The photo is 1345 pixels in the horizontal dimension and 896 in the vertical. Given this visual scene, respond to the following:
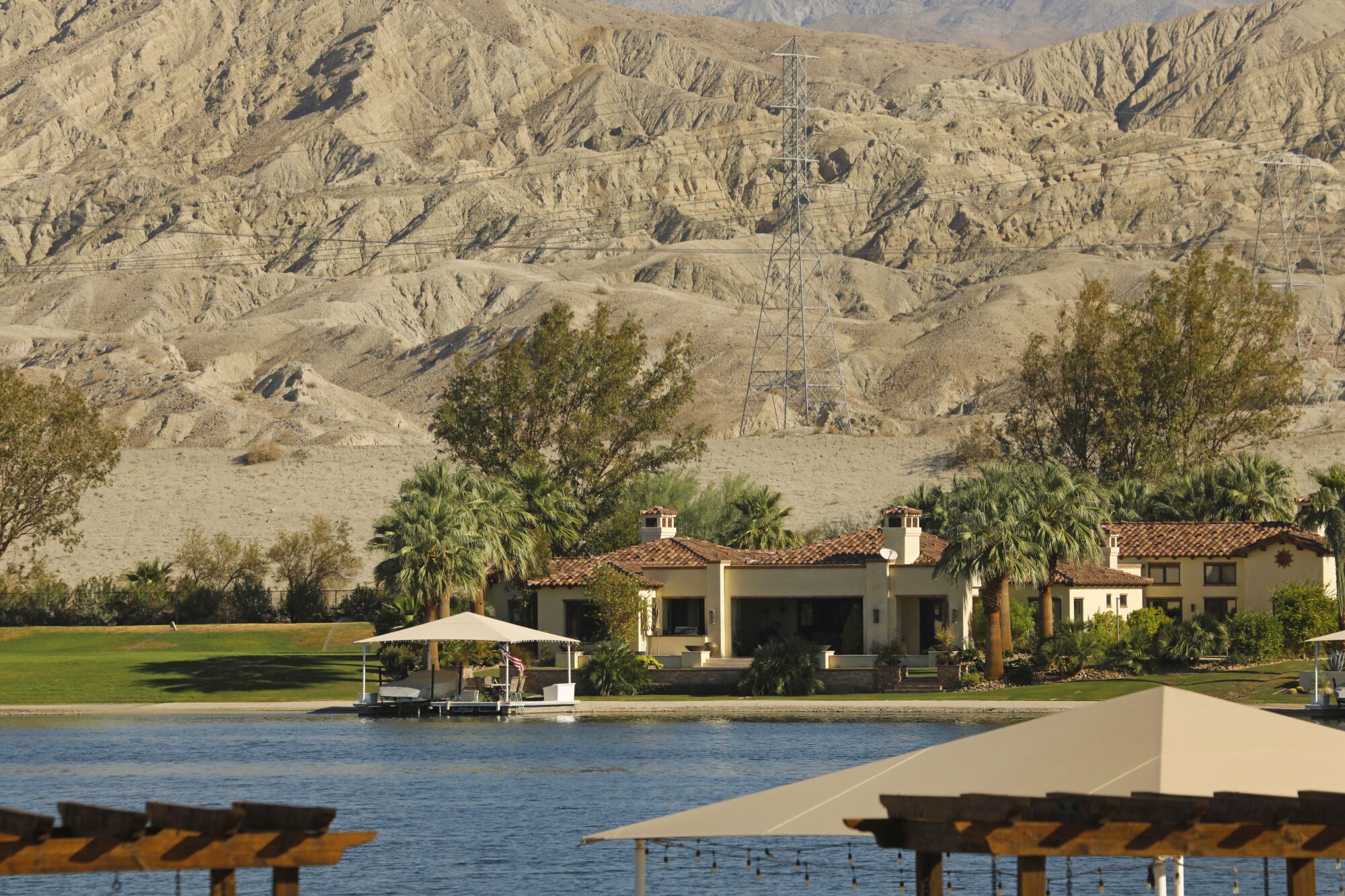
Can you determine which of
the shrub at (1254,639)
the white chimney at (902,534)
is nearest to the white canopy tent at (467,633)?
the white chimney at (902,534)

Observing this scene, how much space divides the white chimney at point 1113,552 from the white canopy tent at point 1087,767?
156ft

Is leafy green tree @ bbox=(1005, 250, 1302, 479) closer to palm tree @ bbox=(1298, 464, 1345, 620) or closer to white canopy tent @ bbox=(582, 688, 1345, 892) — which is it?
palm tree @ bbox=(1298, 464, 1345, 620)

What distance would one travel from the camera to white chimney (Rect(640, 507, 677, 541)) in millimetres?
62750

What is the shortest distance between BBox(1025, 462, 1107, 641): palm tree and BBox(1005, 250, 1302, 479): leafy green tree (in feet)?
81.9

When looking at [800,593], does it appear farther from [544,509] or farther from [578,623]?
[544,509]

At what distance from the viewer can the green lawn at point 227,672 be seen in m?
48.6

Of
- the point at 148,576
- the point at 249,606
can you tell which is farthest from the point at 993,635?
the point at 148,576

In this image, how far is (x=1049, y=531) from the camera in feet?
169

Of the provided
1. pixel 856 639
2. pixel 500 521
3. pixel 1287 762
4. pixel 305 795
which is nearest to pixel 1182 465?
pixel 856 639

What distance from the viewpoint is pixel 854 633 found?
5766 cm

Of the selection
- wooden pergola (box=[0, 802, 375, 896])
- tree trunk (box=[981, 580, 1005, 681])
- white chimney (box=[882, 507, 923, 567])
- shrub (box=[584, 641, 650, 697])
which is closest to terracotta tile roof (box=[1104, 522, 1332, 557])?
white chimney (box=[882, 507, 923, 567])

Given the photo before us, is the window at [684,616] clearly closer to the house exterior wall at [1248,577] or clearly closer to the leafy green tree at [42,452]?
the house exterior wall at [1248,577]

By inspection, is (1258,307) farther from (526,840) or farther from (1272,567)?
(526,840)

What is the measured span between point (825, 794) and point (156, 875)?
53.1ft
